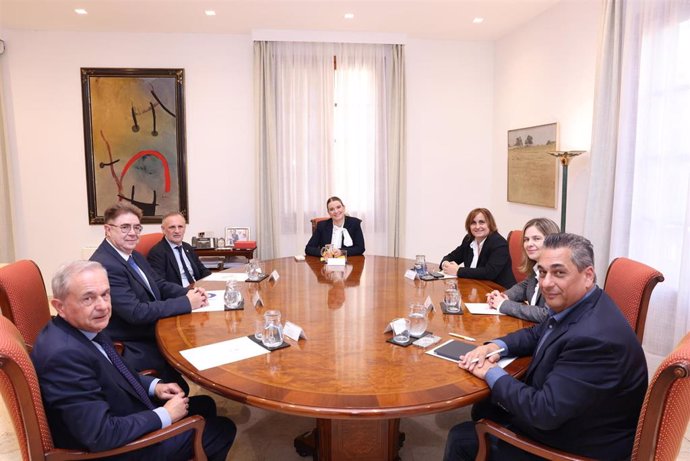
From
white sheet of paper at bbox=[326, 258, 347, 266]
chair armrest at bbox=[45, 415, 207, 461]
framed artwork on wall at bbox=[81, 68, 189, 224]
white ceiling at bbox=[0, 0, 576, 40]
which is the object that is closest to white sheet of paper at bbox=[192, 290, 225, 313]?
chair armrest at bbox=[45, 415, 207, 461]

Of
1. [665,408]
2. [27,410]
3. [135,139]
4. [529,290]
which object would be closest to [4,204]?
[135,139]

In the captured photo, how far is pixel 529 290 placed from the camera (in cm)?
253

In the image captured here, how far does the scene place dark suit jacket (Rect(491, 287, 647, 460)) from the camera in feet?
4.47

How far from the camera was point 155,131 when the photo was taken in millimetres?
5438

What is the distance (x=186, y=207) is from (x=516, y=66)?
4.13 metres

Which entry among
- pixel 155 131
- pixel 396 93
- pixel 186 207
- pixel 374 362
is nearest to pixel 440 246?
pixel 396 93

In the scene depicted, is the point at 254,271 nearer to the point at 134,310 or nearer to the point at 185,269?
the point at 185,269

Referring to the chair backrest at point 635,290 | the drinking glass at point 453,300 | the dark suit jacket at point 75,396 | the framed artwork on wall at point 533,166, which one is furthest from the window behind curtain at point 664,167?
the dark suit jacket at point 75,396

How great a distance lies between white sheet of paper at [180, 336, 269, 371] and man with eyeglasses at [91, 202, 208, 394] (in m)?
0.53

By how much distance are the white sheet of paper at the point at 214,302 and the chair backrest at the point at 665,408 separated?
181 cm

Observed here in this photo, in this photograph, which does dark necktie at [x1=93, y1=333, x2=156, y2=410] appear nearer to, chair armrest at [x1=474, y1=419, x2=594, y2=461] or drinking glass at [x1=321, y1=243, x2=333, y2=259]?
chair armrest at [x1=474, y1=419, x2=594, y2=461]

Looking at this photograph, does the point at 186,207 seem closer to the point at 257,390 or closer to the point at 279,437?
the point at 279,437

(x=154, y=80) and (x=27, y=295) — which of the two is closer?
(x=27, y=295)

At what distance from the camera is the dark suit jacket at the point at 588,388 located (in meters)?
1.36
